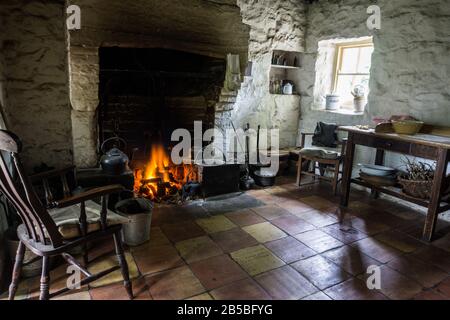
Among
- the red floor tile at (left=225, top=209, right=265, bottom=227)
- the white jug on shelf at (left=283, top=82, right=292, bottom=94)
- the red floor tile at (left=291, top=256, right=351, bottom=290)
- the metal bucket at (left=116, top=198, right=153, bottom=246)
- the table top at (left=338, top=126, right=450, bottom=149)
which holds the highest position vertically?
the white jug on shelf at (left=283, top=82, right=292, bottom=94)

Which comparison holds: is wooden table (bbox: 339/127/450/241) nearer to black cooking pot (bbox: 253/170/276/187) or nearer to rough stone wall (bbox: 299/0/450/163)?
rough stone wall (bbox: 299/0/450/163)

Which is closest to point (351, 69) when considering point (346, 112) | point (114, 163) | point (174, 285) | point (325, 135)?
point (346, 112)

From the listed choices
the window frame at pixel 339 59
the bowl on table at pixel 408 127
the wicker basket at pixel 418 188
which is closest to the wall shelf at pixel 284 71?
the window frame at pixel 339 59

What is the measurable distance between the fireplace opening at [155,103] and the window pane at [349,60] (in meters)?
1.88

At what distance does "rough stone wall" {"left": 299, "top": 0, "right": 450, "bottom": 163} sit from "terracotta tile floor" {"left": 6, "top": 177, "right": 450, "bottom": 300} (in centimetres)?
114

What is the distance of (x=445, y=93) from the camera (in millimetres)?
3219

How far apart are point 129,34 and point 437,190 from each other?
309cm

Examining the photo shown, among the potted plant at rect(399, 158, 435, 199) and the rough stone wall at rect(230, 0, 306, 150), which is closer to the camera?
the potted plant at rect(399, 158, 435, 199)

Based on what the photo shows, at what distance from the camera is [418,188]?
294cm

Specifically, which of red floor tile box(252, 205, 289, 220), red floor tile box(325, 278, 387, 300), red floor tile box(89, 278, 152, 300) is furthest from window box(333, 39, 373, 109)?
red floor tile box(89, 278, 152, 300)

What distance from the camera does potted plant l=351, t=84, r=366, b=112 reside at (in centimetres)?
419

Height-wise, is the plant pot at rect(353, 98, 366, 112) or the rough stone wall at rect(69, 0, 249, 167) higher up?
the rough stone wall at rect(69, 0, 249, 167)

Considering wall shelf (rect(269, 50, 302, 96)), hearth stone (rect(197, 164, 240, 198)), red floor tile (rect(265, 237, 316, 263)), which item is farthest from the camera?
wall shelf (rect(269, 50, 302, 96))

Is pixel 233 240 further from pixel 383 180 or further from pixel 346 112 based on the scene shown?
pixel 346 112
